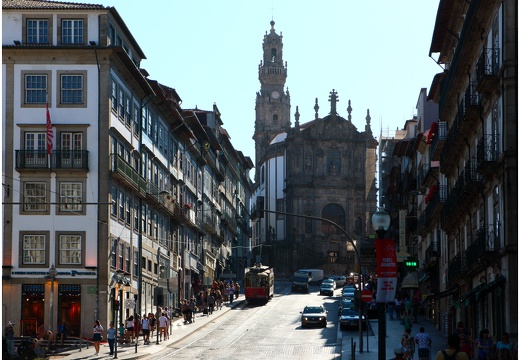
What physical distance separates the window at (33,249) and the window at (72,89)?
665cm

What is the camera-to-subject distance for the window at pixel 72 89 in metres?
54.4

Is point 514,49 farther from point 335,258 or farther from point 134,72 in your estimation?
point 335,258

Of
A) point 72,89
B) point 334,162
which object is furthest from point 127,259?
point 334,162

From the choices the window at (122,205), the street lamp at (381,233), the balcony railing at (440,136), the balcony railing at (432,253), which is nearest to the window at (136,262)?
the window at (122,205)

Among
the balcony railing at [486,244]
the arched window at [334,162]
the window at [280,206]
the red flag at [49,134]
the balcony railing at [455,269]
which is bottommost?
the balcony railing at [455,269]

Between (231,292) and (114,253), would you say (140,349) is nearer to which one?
(114,253)

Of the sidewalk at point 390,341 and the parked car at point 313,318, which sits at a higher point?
the parked car at point 313,318

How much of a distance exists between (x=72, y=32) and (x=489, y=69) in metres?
25.9

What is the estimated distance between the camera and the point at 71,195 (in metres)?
54.2

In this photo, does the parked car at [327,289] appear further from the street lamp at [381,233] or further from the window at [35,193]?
the street lamp at [381,233]

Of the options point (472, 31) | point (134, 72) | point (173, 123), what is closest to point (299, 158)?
point (173, 123)

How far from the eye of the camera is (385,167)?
124500 mm

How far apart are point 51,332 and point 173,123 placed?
26515 millimetres

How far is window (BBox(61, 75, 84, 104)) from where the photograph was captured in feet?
178
